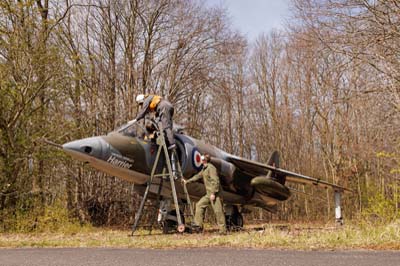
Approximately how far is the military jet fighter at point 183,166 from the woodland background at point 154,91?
2.15 meters

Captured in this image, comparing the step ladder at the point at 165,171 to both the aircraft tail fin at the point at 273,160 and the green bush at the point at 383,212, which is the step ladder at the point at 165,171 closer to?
the green bush at the point at 383,212

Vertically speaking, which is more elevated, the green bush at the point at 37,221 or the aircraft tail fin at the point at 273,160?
the aircraft tail fin at the point at 273,160

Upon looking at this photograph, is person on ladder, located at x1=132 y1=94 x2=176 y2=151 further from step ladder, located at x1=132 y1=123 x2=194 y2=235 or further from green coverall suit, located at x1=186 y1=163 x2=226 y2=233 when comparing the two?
green coverall suit, located at x1=186 y1=163 x2=226 y2=233

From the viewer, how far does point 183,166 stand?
11.2 metres

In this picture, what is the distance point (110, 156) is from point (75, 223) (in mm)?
4224

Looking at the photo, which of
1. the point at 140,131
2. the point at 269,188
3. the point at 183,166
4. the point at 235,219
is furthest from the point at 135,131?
the point at 235,219

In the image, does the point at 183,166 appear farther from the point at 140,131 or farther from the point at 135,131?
the point at 135,131

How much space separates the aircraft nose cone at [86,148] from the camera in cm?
921

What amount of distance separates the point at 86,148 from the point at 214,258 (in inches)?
197

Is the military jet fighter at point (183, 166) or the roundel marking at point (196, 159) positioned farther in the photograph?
the roundel marking at point (196, 159)

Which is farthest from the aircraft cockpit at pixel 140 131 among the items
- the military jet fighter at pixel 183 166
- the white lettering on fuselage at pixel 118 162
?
the white lettering on fuselage at pixel 118 162

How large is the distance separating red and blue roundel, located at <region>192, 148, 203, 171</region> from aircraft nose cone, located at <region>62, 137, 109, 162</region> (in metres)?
2.58

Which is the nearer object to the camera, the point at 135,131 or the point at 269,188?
the point at 135,131

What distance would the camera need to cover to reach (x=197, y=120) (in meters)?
24.2
